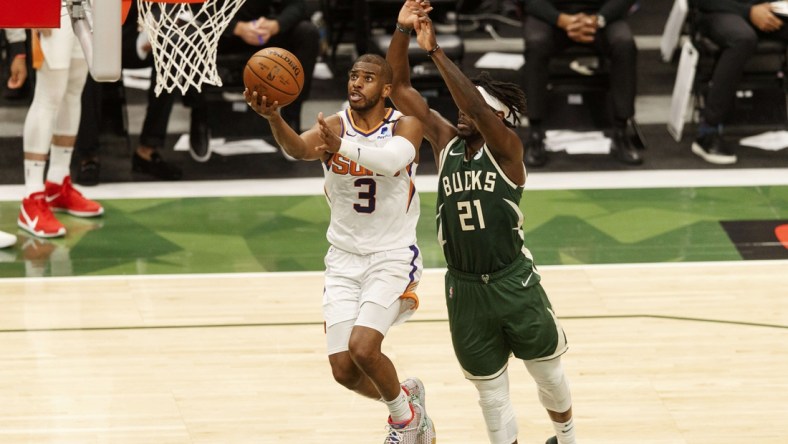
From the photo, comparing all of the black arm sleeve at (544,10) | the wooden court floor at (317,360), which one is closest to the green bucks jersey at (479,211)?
the wooden court floor at (317,360)

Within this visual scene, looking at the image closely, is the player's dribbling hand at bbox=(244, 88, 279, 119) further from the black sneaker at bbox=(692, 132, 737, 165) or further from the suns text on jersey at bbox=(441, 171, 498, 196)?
the black sneaker at bbox=(692, 132, 737, 165)

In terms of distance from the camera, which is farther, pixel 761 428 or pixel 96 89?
pixel 96 89

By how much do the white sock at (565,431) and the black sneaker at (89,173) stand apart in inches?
187

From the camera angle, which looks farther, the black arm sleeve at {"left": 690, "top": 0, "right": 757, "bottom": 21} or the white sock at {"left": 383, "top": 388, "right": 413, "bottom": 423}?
the black arm sleeve at {"left": 690, "top": 0, "right": 757, "bottom": 21}

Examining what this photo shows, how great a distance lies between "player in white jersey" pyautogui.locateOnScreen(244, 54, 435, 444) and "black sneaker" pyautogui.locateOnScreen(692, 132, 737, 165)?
182 inches

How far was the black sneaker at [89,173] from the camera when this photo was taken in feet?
28.8

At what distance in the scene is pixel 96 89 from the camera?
8867mm

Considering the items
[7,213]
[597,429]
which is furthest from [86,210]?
[597,429]

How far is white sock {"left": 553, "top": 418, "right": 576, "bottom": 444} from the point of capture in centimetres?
499

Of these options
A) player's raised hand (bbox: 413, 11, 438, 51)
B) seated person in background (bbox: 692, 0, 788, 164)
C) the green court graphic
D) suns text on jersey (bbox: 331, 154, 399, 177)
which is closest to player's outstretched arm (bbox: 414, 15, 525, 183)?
player's raised hand (bbox: 413, 11, 438, 51)

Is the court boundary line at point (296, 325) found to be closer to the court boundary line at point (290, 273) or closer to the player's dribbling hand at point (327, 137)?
the court boundary line at point (290, 273)

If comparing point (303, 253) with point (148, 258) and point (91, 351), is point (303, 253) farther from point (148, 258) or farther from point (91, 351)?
point (91, 351)

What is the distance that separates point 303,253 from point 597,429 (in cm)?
271

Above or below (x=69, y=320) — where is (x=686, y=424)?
above
